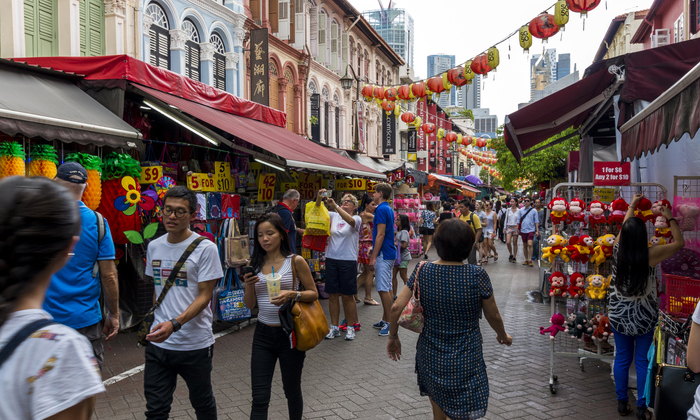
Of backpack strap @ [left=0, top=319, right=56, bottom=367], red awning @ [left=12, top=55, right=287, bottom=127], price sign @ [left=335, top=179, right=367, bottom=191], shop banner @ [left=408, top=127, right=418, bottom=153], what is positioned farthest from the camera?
shop banner @ [left=408, top=127, right=418, bottom=153]

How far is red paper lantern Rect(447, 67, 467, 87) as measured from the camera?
441 inches

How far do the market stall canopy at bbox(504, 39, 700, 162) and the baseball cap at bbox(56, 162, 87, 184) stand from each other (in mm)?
→ 5856

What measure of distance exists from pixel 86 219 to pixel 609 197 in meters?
5.18

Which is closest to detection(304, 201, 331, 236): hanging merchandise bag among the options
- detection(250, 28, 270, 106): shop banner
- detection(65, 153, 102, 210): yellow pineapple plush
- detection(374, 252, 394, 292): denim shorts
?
detection(374, 252, 394, 292): denim shorts

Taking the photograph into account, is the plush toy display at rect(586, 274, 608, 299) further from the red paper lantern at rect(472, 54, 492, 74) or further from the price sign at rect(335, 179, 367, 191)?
the price sign at rect(335, 179, 367, 191)

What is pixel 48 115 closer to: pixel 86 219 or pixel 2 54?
pixel 86 219

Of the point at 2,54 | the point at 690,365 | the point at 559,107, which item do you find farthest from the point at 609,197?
the point at 2,54

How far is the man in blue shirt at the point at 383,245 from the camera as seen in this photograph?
717 centimetres

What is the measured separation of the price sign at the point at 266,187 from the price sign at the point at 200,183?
1013 mm

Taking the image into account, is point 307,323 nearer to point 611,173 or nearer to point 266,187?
point 611,173

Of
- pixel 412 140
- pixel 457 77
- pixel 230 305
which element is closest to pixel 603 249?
pixel 230 305

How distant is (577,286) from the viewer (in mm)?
5301

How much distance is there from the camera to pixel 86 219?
3.38 m

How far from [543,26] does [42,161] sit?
25.3ft
